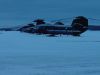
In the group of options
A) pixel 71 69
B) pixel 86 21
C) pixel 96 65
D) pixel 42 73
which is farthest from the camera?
pixel 86 21

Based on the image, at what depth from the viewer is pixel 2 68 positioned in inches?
501

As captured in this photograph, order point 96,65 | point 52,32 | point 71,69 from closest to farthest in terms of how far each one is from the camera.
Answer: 1. point 71,69
2. point 96,65
3. point 52,32

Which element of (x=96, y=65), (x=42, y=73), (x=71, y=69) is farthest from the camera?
(x=96, y=65)

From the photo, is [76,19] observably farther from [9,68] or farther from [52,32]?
[9,68]

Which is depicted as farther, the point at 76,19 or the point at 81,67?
the point at 76,19

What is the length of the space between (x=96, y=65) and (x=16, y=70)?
3.14 meters

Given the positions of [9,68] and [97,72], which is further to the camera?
[9,68]

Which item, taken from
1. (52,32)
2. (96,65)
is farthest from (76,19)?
(96,65)

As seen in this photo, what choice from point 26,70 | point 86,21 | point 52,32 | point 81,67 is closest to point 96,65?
point 81,67

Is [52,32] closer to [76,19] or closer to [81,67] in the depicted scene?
[76,19]

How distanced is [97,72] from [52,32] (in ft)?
173

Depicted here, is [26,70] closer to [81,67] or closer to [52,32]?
[81,67]

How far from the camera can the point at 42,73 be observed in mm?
11516

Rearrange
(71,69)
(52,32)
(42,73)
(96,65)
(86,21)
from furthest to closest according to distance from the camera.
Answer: (86,21) → (52,32) → (96,65) → (71,69) → (42,73)
